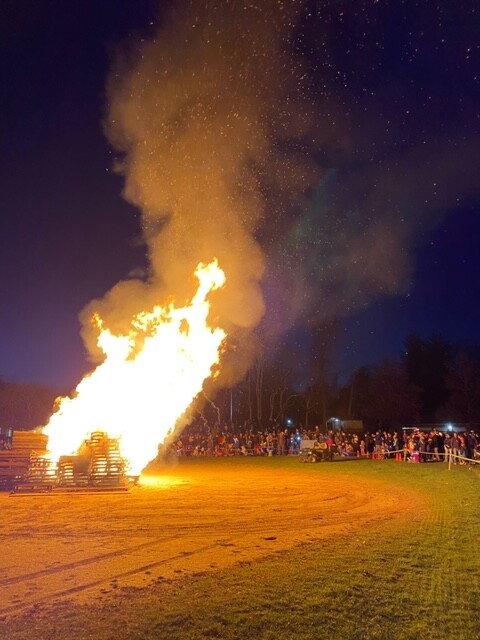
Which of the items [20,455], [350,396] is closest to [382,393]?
[350,396]

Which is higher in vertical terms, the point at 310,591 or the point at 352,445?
the point at 310,591

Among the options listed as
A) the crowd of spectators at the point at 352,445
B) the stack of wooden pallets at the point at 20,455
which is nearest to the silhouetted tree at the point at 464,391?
the crowd of spectators at the point at 352,445

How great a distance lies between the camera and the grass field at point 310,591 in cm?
511

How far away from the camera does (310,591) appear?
6168mm

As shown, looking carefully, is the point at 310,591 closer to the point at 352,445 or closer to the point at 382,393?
the point at 352,445

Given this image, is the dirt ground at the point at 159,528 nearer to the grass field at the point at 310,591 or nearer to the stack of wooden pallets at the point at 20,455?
the grass field at the point at 310,591

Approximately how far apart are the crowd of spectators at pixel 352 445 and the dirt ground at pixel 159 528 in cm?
836

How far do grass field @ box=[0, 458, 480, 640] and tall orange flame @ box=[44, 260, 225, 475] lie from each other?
9.04 metres

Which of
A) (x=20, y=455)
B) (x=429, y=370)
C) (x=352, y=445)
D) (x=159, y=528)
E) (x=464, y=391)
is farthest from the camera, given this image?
(x=429, y=370)

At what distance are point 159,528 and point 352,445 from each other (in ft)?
Answer: 72.3

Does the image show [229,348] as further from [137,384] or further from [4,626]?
[4,626]

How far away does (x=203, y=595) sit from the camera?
6.14 m

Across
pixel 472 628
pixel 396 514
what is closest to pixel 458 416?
pixel 396 514

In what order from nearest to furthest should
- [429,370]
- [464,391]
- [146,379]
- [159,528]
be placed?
[159,528] → [146,379] → [464,391] → [429,370]
